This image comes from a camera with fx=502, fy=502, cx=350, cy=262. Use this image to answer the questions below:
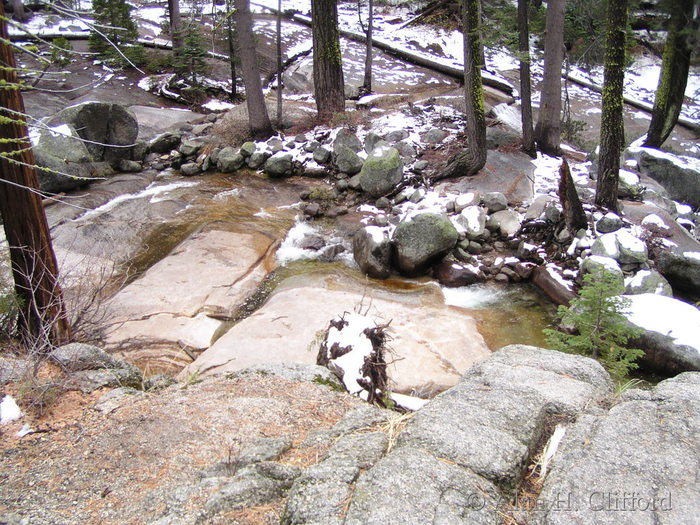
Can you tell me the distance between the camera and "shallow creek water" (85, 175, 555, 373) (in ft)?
25.7

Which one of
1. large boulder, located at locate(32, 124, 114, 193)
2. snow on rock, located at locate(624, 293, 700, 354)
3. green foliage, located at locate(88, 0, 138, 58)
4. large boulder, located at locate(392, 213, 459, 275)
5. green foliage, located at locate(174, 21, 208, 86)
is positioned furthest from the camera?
green foliage, located at locate(88, 0, 138, 58)

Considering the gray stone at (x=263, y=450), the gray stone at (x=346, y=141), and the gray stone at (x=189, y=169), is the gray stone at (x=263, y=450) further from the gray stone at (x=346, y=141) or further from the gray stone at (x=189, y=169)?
the gray stone at (x=189, y=169)

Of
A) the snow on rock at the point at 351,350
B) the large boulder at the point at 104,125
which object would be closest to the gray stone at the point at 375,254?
the snow on rock at the point at 351,350

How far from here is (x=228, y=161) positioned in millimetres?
13227

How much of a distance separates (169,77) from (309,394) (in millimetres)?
18697

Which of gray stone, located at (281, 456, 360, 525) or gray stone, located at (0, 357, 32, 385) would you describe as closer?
gray stone, located at (281, 456, 360, 525)

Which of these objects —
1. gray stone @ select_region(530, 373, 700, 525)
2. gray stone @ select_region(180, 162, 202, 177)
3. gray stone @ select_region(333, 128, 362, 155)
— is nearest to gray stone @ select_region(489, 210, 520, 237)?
gray stone @ select_region(333, 128, 362, 155)

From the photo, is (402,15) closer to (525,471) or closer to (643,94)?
(643,94)

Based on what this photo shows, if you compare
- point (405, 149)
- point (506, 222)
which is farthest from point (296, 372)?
point (405, 149)

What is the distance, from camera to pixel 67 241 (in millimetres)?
9680

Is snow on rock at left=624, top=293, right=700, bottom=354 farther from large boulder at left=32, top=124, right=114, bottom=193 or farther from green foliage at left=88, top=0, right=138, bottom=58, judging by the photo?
green foliage at left=88, top=0, right=138, bottom=58

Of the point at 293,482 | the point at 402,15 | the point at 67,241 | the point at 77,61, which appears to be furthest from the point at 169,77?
the point at 293,482

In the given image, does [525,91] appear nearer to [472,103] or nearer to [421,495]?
[472,103]

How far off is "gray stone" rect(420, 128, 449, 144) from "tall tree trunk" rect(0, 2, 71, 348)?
9.66m
